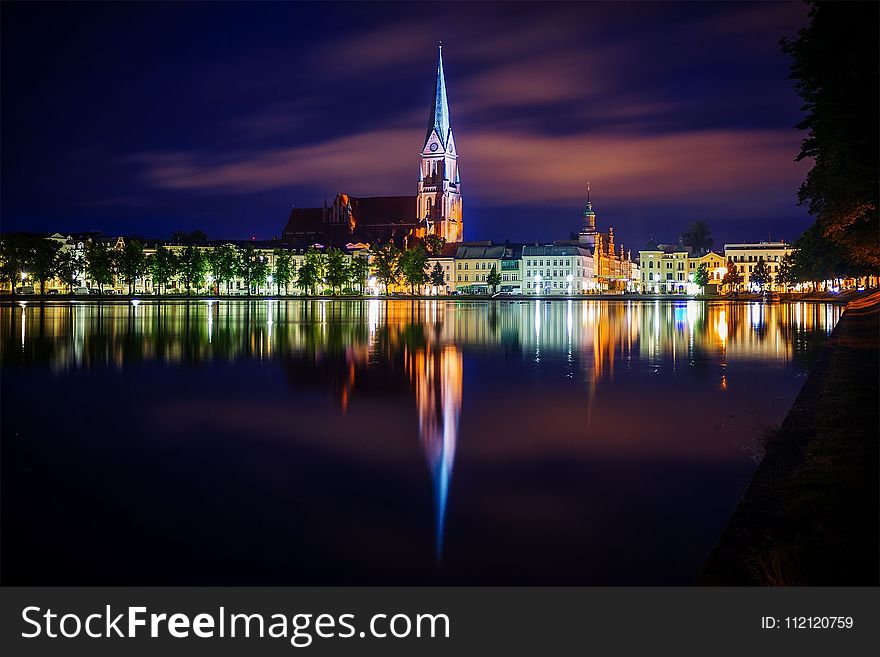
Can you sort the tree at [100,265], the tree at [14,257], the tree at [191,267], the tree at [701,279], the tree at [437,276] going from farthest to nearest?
the tree at [701,279], the tree at [437,276], the tree at [191,267], the tree at [100,265], the tree at [14,257]

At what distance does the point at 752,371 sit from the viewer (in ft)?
95.5

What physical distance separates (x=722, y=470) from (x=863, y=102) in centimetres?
1310

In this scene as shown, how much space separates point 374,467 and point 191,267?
151 meters

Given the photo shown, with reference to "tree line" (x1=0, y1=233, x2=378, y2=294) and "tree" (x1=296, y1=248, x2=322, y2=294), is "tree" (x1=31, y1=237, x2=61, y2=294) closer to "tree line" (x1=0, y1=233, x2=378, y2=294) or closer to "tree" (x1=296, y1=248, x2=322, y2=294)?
"tree line" (x1=0, y1=233, x2=378, y2=294)

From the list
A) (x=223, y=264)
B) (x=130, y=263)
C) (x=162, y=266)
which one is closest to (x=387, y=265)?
(x=223, y=264)

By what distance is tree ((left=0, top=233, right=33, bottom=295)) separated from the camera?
13112 cm

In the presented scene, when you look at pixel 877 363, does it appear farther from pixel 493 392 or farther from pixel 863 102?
pixel 493 392

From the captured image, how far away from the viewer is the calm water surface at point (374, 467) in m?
9.86

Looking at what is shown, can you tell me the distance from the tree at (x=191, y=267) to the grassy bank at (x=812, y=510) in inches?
5933

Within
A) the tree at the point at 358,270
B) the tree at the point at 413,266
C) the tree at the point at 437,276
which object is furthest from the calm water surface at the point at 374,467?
the tree at the point at 437,276

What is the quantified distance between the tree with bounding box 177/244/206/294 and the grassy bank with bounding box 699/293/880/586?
494ft

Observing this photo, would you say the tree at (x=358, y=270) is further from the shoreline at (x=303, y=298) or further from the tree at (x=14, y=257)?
the tree at (x=14, y=257)
